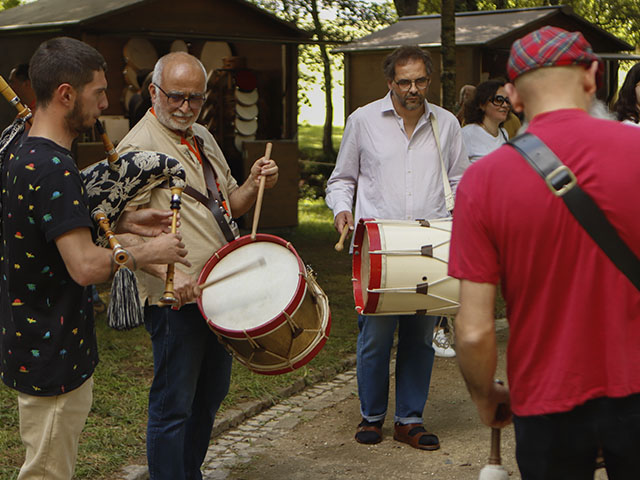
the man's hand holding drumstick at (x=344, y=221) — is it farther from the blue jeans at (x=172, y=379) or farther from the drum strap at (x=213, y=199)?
the blue jeans at (x=172, y=379)

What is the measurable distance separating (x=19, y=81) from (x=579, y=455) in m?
5.48

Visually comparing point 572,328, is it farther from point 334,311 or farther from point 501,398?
point 334,311

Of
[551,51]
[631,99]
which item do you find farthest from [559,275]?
[631,99]

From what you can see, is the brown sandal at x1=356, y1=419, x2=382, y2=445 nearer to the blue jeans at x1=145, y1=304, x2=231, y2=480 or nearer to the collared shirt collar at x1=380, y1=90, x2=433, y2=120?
the blue jeans at x1=145, y1=304, x2=231, y2=480

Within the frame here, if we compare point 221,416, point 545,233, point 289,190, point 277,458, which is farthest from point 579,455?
point 289,190

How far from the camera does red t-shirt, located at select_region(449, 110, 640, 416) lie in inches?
79.9

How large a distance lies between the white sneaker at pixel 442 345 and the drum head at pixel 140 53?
5.96 meters

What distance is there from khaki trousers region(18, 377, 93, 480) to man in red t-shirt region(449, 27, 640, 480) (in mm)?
1414

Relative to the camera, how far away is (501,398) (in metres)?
2.29

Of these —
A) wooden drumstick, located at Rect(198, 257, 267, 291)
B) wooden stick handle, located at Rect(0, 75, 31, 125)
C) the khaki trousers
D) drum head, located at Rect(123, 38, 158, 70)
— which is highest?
drum head, located at Rect(123, 38, 158, 70)

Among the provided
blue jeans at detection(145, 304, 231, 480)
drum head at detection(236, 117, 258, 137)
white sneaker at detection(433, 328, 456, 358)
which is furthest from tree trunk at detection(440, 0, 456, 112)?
blue jeans at detection(145, 304, 231, 480)

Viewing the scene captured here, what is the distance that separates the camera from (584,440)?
2.11 metres

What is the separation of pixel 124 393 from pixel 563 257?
399 centimetres

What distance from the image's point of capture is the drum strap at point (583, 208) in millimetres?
2014
